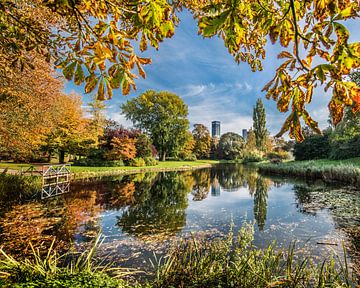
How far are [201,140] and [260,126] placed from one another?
56.0 feet

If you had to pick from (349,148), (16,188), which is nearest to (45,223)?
(16,188)

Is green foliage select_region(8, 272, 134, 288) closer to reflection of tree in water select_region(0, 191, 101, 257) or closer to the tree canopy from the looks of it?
the tree canopy

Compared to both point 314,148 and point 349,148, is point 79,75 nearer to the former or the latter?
point 349,148

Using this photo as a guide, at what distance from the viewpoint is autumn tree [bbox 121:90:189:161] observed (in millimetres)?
35781

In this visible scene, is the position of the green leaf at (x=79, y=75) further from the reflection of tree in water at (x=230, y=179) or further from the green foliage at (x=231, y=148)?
the green foliage at (x=231, y=148)

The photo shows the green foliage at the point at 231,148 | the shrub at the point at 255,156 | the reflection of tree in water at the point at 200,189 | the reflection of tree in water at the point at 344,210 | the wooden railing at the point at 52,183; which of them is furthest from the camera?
the green foliage at the point at 231,148

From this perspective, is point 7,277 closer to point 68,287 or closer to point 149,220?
point 68,287

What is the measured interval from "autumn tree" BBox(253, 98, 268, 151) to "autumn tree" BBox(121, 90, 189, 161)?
15.3 metres

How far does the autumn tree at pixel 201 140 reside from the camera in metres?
52.5

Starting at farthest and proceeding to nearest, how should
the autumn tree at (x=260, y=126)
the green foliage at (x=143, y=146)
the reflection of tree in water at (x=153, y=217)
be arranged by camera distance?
the autumn tree at (x=260, y=126) → the green foliage at (x=143, y=146) → the reflection of tree in water at (x=153, y=217)

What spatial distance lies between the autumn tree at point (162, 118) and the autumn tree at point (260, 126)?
50.2ft

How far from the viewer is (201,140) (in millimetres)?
53938

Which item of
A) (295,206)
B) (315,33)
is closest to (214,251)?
(315,33)

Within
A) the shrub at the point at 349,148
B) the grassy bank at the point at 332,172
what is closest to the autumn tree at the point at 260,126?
the shrub at the point at 349,148
